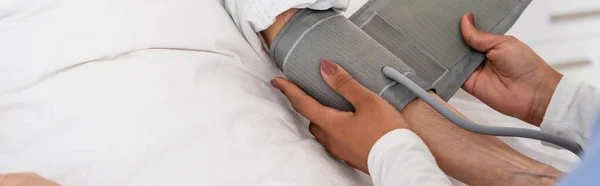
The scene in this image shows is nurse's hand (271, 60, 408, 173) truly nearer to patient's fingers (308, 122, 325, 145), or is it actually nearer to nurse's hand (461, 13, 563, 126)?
patient's fingers (308, 122, 325, 145)

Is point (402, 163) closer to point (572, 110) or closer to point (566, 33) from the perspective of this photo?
point (572, 110)

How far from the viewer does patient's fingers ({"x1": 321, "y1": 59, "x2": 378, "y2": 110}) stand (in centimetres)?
77

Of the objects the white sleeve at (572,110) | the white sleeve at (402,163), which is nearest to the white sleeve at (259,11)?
the white sleeve at (402,163)

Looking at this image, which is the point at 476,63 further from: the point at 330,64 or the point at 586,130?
the point at 330,64

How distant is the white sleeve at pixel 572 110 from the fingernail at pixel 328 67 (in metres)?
0.39

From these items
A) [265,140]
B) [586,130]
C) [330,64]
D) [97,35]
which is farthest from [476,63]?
[97,35]

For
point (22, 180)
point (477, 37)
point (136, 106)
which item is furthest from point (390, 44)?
point (22, 180)

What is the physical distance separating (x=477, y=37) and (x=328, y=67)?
33cm

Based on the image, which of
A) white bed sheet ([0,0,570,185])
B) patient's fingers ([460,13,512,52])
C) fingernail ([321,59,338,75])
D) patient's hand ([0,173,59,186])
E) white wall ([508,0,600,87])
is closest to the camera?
patient's hand ([0,173,59,186])

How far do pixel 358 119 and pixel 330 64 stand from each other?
97 mm

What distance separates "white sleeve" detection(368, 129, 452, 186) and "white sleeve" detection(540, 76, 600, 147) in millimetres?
308

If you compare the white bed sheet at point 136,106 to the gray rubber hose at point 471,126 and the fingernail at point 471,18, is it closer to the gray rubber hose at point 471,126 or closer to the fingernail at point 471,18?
the gray rubber hose at point 471,126

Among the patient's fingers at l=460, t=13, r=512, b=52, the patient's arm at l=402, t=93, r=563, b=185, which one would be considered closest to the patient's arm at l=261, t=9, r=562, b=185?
the patient's arm at l=402, t=93, r=563, b=185

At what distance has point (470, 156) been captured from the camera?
2.64ft
